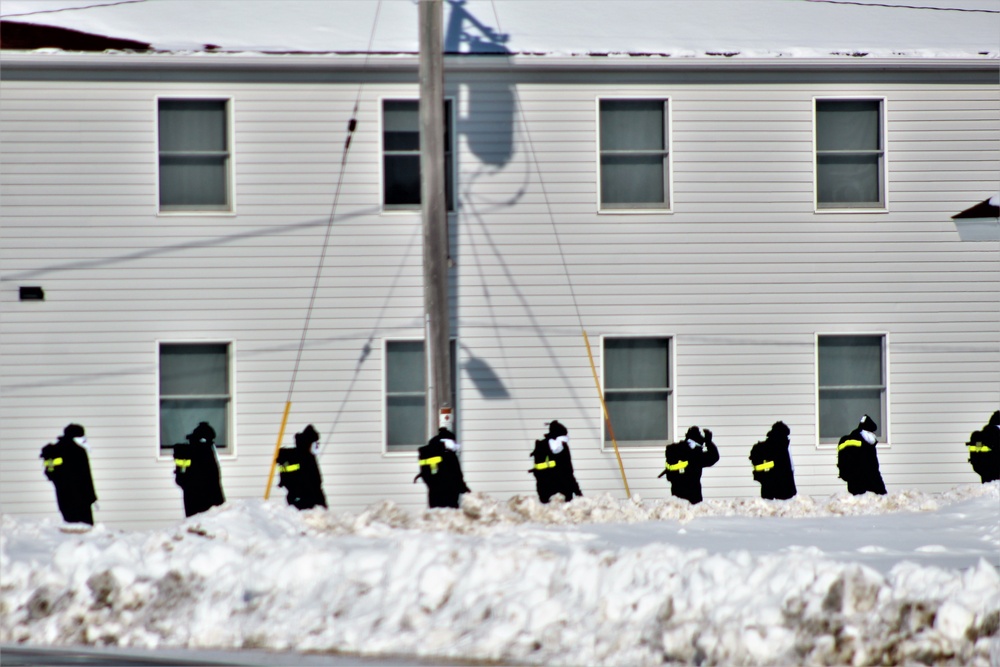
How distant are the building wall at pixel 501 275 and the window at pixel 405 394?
0.93 feet

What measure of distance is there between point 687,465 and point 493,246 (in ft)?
13.4

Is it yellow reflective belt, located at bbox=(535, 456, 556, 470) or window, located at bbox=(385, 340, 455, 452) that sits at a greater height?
window, located at bbox=(385, 340, 455, 452)

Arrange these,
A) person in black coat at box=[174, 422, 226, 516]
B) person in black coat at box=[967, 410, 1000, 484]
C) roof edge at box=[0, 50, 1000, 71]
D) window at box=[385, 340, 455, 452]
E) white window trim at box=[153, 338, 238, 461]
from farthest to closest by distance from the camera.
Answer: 1. window at box=[385, 340, 455, 452]
2. white window trim at box=[153, 338, 238, 461]
3. person in black coat at box=[967, 410, 1000, 484]
4. roof edge at box=[0, 50, 1000, 71]
5. person in black coat at box=[174, 422, 226, 516]

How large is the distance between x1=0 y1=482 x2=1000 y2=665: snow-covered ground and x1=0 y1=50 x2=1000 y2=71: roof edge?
26.8ft

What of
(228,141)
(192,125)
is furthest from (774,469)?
(192,125)

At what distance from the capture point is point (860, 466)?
58.4 ft

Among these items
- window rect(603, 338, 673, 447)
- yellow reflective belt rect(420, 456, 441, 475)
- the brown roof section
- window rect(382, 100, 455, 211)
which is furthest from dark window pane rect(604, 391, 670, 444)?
the brown roof section

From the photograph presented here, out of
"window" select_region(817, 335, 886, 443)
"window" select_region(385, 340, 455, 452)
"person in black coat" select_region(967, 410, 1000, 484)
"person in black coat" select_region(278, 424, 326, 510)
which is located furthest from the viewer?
"window" select_region(817, 335, 886, 443)

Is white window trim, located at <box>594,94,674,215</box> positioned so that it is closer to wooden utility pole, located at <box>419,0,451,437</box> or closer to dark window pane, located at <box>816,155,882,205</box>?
dark window pane, located at <box>816,155,882,205</box>

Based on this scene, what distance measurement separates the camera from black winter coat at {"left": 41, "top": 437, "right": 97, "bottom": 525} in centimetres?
1658

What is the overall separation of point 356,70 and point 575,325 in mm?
4580

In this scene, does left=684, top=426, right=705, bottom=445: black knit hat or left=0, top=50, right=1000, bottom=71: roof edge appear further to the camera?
left=0, top=50, right=1000, bottom=71: roof edge

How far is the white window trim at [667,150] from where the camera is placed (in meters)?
19.4

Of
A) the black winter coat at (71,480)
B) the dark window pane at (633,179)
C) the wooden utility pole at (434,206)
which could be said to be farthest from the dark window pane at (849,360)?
the black winter coat at (71,480)
